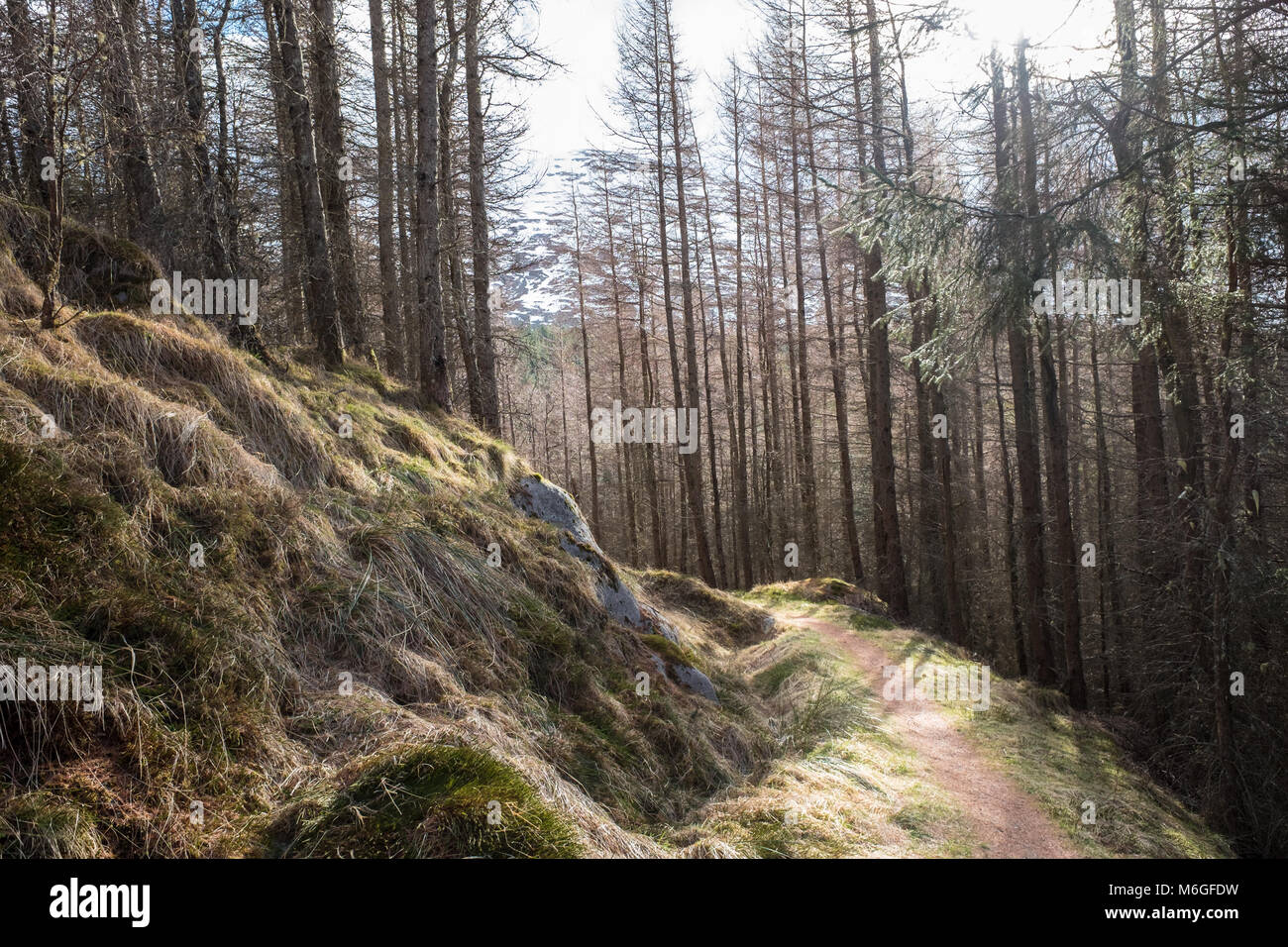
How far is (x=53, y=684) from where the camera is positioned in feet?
7.59

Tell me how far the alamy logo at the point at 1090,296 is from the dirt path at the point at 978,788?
4.64 meters

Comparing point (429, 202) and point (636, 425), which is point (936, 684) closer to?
point (429, 202)

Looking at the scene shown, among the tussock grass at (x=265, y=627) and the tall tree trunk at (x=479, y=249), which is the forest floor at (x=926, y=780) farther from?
the tall tree trunk at (x=479, y=249)

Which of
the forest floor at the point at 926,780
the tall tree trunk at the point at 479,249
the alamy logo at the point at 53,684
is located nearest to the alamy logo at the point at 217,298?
the alamy logo at the point at 53,684

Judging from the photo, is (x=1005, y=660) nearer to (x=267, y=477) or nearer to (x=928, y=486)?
(x=928, y=486)

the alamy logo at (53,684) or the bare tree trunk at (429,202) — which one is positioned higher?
the bare tree trunk at (429,202)

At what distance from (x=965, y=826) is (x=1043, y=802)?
3.86 feet

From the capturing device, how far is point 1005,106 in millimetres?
10414

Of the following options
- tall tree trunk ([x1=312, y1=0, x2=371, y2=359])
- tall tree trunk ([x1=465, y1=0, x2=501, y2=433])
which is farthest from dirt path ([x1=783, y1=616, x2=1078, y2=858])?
tall tree trunk ([x1=312, y1=0, x2=371, y2=359])
